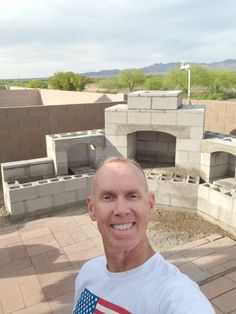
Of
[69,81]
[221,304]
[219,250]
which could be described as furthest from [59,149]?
[69,81]

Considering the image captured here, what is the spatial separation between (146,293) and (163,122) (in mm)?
7886

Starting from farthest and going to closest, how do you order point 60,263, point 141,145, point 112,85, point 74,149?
point 112,85 < point 141,145 < point 74,149 < point 60,263

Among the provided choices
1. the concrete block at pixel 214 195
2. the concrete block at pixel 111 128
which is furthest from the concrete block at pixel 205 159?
the concrete block at pixel 111 128

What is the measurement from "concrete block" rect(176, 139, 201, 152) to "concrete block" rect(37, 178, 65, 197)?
3760mm

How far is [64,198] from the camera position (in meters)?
8.28

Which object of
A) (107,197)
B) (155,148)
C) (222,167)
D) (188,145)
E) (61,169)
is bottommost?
(61,169)

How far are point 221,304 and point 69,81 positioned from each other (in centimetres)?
4682

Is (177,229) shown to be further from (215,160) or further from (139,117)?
(139,117)

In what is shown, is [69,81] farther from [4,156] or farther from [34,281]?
[34,281]

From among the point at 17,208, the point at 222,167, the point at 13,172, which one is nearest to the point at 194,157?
the point at 222,167

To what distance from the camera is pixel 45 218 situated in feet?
25.8

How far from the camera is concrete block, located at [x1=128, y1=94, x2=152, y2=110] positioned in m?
9.05

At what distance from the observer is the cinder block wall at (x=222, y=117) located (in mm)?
12555

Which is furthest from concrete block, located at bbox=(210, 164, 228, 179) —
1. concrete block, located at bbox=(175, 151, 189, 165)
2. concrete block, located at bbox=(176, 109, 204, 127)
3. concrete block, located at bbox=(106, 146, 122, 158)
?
concrete block, located at bbox=(106, 146, 122, 158)
